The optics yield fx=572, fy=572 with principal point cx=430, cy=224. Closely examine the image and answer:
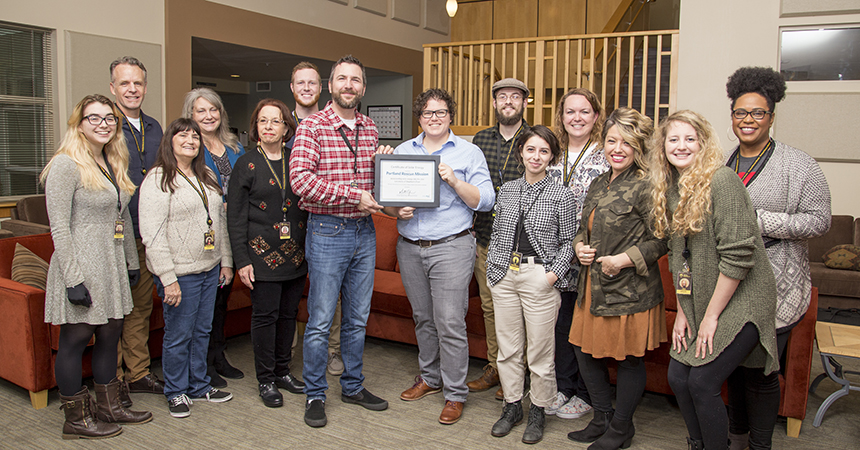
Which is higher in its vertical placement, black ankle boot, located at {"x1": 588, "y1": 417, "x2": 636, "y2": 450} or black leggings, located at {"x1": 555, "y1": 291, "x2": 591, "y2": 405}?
black leggings, located at {"x1": 555, "y1": 291, "x2": 591, "y2": 405}

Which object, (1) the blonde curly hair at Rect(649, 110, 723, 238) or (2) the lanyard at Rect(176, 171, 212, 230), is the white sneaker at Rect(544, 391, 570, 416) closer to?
(1) the blonde curly hair at Rect(649, 110, 723, 238)

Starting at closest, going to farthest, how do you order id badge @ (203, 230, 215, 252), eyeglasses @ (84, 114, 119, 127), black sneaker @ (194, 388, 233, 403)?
eyeglasses @ (84, 114, 119, 127)
id badge @ (203, 230, 215, 252)
black sneaker @ (194, 388, 233, 403)

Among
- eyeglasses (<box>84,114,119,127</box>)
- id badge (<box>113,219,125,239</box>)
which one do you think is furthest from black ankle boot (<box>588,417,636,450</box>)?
eyeglasses (<box>84,114,119,127</box>)

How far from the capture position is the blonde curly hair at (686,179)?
2.10m

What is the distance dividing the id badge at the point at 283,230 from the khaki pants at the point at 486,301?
1.05 m

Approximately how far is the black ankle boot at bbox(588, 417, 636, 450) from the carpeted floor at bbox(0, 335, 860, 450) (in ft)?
0.38

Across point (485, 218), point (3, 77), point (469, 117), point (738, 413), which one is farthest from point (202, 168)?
point (469, 117)

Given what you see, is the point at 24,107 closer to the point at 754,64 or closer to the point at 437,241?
the point at 437,241

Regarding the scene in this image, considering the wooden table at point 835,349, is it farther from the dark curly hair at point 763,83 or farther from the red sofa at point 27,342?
the red sofa at point 27,342

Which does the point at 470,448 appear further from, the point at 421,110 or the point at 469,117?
the point at 469,117

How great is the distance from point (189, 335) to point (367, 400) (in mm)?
1005

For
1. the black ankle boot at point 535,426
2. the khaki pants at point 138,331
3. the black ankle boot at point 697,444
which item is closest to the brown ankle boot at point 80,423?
the khaki pants at point 138,331

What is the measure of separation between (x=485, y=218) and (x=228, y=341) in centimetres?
228

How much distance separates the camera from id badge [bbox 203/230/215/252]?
2918 mm
